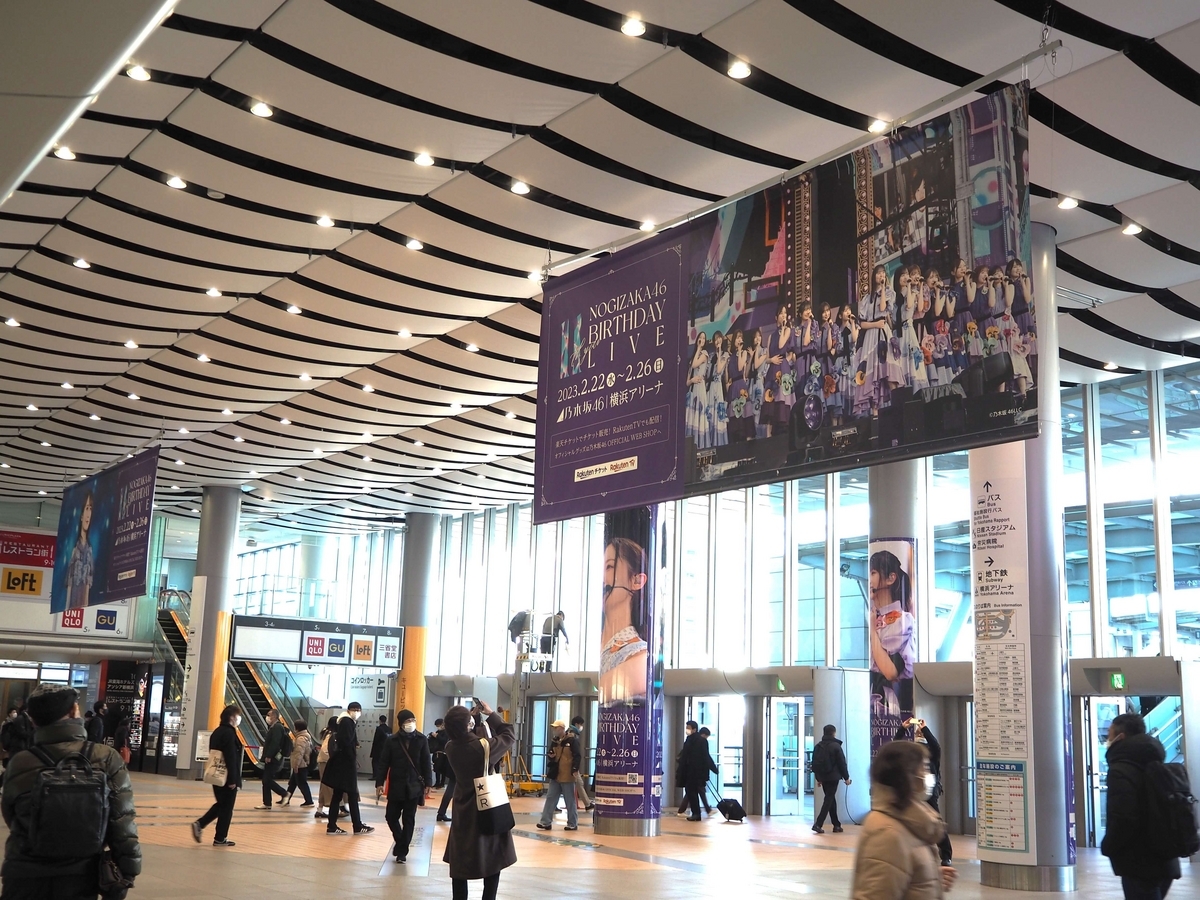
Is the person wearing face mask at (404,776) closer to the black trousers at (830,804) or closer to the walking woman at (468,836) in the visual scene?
the walking woman at (468,836)

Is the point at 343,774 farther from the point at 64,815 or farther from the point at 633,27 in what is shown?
the point at 64,815

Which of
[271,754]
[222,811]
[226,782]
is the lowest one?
[222,811]

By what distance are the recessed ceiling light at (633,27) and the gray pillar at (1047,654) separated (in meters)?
4.50

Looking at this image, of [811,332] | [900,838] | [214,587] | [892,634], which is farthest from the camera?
[214,587]

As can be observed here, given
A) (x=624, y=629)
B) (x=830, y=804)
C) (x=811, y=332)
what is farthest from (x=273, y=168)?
(x=830, y=804)

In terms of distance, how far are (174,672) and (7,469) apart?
6077 millimetres

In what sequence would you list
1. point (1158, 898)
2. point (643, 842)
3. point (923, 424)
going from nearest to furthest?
point (1158, 898) → point (923, 424) → point (643, 842)

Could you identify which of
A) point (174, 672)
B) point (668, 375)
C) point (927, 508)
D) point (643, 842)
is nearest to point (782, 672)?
point (927, 508)

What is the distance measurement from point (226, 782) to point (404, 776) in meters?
1.76

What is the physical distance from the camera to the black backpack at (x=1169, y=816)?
5.40 meters

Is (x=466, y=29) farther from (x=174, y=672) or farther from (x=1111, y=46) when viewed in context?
(x=174, y=672)

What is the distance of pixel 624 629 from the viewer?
581 inches

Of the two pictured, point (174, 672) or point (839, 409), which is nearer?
point (839, 409)

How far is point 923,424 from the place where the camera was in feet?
23.7
